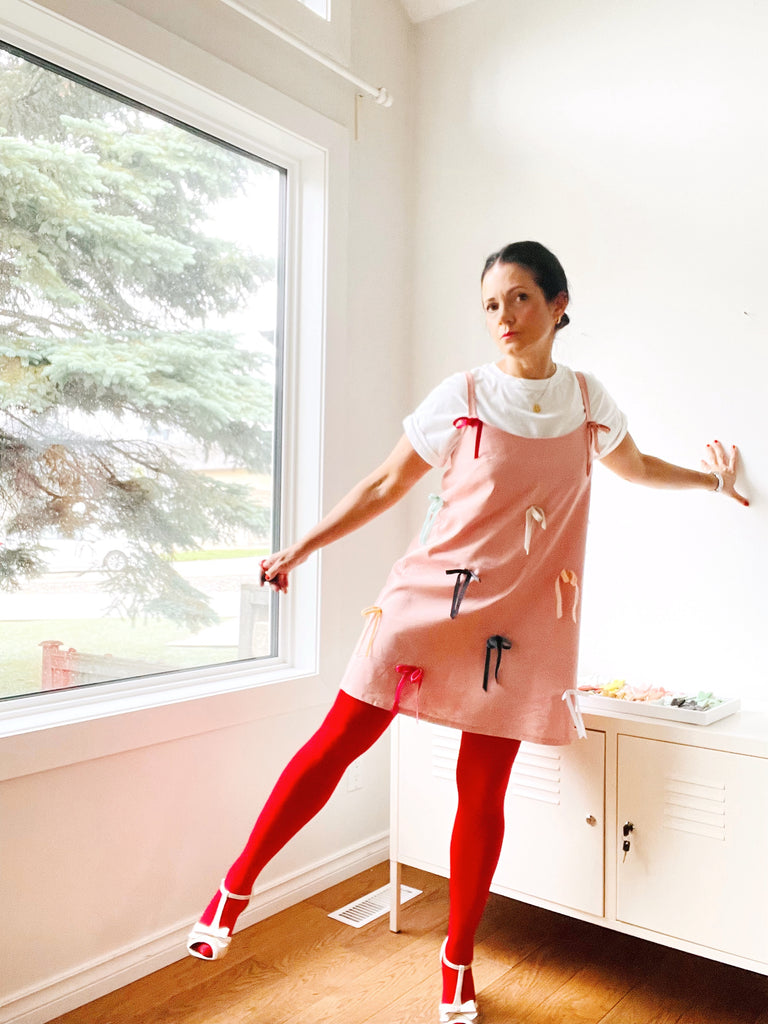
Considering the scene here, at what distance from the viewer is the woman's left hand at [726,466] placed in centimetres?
204

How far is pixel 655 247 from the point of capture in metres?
2.20

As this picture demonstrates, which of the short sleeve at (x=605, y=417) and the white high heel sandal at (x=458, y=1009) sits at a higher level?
the short sleeve at (x=605, y=417)

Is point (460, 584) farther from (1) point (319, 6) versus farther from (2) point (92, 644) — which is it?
(1) point (319, 6)

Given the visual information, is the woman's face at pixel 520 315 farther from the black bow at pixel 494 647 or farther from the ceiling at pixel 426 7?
the ceiling at pixel 426 7

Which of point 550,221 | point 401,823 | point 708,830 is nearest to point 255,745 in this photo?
point 401,823

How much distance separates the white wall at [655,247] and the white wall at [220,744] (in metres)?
0.31

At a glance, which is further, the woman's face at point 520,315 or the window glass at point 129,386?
the window glass at point 129,386

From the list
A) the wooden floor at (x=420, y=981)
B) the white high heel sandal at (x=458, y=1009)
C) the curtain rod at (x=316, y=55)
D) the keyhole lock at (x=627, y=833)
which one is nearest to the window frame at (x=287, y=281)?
the curtain rod at (x=316, y=55)

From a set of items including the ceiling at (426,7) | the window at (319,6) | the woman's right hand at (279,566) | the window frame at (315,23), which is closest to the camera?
the woman's right hand at (279,566)

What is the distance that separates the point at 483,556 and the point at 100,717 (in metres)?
0.84

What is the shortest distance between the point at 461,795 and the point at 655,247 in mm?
1383

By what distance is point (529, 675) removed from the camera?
167 centimetres

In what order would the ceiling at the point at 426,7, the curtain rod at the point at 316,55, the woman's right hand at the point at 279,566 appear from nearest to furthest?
the woman's right hand at the point at 279,566, the curtain rod at the point at 316,55, the ceiling at the point at 426,7

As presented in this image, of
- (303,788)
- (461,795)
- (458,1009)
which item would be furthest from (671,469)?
(458,1009)
